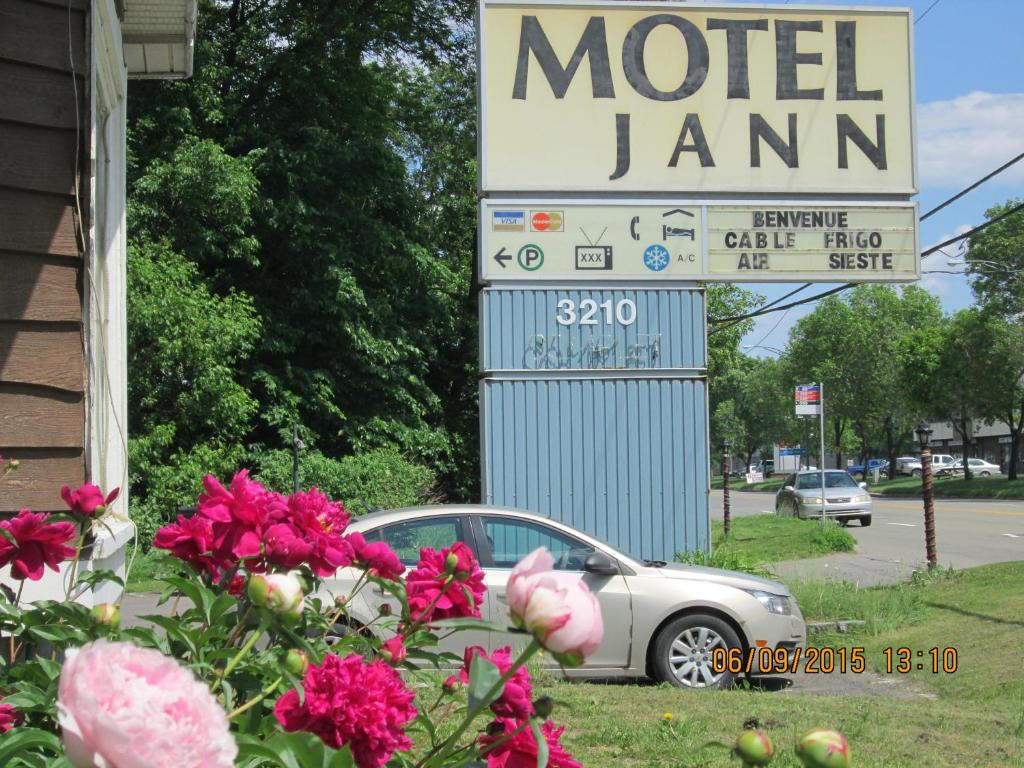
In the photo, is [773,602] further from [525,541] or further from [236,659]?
[236,659]

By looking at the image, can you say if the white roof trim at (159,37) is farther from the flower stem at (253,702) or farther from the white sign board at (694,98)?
the white sign board at (694,98)

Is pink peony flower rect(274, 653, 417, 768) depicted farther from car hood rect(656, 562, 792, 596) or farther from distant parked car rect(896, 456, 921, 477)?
distant parked car rect(896, 456, 921, 477)

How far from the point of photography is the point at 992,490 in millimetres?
45969

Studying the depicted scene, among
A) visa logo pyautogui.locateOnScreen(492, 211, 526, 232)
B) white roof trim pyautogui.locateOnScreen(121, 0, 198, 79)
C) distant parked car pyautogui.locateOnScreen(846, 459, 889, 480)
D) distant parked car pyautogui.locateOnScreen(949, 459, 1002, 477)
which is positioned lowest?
distant parked car pyautogui.locateOnScreen(846, 459, 889, 480)

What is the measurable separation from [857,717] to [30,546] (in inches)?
228

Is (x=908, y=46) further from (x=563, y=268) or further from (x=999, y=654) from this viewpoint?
(x=999, y=654)

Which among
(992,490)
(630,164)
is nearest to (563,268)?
(630,164)

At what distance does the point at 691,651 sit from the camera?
8.96 m

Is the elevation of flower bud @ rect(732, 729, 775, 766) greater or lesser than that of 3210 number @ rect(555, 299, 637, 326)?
lesser

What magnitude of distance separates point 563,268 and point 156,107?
32.5 feet

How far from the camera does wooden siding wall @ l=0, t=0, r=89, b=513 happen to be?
4.16 m

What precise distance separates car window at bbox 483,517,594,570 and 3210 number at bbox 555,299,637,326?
17.6 feet
